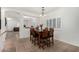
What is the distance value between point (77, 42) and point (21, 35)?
3.91 metres

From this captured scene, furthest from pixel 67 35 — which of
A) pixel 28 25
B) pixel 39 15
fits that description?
pixel 28 25

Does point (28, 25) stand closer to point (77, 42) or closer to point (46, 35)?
point (46, 35)

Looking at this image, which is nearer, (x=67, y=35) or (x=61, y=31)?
(x=67, y=35)

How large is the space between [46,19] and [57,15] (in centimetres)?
66

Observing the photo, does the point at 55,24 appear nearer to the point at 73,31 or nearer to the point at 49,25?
the point at 49,25

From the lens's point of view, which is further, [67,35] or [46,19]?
[46,19]

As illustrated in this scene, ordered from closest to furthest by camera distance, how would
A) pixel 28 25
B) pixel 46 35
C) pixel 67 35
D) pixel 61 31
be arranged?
1. pixel 46 35
2. pixel 67 35
3. pixel 61 31
4. pixel 28 25

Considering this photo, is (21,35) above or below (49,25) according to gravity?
below

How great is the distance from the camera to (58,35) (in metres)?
5.56

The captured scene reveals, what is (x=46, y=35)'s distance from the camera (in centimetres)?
434
